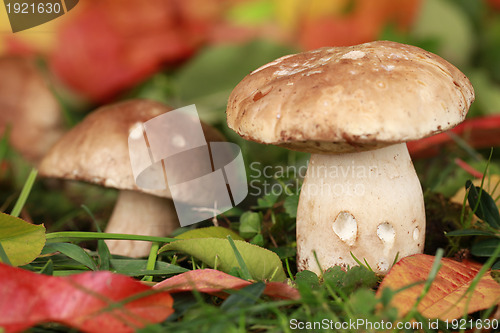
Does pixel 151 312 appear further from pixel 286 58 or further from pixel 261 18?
pixel 261 18

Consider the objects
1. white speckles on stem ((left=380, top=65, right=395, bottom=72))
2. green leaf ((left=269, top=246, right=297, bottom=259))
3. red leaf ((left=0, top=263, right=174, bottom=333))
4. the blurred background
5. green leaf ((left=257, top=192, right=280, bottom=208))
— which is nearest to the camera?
red leaf ((left=0, top=263, right=174, bottom=333))

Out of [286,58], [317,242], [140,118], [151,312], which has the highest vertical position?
[286,58]

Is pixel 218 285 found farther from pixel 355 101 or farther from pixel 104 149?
pixel 104 149

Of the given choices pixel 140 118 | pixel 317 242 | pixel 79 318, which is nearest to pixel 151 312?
pixel 79 318

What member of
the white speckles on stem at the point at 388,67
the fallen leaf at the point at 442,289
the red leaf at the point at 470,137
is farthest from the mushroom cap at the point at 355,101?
the red leaf at the point at 470,137

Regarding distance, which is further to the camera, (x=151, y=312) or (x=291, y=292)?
(x=291, y=292)

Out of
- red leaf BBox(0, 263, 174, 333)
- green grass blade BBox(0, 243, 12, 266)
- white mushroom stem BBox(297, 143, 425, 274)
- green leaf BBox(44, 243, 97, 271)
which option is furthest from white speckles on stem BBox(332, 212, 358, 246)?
green grass blade BBox(0, 243, 12, 266)

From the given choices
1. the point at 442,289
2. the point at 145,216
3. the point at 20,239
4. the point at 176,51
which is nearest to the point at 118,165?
the point at 145,216

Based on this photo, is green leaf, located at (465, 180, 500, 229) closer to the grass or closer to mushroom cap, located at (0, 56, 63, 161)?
the grass
